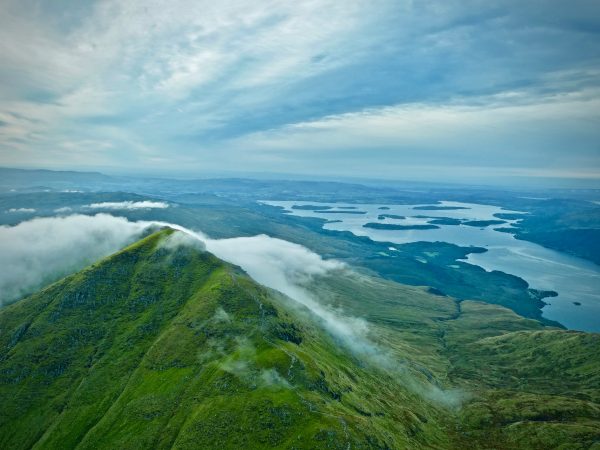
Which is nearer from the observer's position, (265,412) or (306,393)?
(265,412)

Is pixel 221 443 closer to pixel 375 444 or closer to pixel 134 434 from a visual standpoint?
pixel 134 434

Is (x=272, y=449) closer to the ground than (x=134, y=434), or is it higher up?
higher up

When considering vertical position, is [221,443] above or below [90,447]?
above

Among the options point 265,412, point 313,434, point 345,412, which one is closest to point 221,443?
point 265,412

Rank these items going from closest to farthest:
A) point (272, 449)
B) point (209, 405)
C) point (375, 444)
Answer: point (272, 449), point (375, 444), point (209, 405)

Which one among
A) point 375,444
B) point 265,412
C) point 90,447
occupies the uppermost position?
point 265,412

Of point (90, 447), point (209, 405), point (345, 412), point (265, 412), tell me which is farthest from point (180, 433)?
point (345, 412)

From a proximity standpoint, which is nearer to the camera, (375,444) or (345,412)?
(375,444)

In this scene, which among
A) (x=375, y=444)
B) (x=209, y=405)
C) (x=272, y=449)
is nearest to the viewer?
(x=272, y=449)

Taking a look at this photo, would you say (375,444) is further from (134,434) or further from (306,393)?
(134,434)
